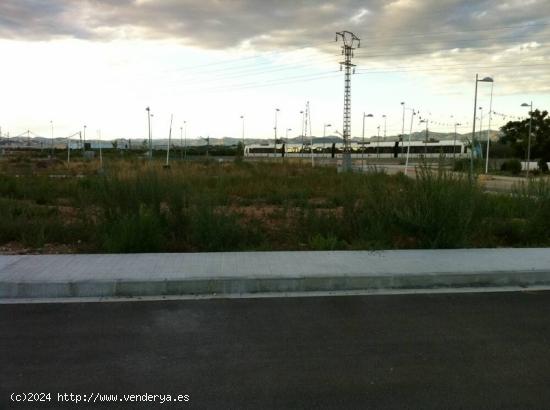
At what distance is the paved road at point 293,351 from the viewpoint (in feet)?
13.1

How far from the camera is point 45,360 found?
454 centimetres

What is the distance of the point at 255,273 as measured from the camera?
22.9 feet

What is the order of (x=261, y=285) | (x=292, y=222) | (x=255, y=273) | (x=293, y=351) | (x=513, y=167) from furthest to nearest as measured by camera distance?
(x=513, y=167)
(x=292, y=222)
(x=255, y=273)
(x=261, y=285)
(x=293, y=351)

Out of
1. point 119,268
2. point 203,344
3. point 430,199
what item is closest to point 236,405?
point 203,344

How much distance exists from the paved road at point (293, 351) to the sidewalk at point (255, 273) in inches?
15.9

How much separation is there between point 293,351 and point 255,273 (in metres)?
2.27

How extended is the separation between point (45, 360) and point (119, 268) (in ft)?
9.01

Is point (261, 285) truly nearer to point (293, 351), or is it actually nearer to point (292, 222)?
point (293, 351)

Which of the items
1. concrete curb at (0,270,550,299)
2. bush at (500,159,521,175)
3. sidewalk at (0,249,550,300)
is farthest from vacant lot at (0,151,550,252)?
bush at (500,159,521,175)

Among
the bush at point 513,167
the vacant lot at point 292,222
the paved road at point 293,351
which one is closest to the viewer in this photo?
the paved road at point 293,351

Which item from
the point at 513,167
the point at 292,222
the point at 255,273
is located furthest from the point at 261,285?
the point at 513,167

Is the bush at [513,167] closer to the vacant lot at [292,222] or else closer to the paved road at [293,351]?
the vacant lot at [292,222]

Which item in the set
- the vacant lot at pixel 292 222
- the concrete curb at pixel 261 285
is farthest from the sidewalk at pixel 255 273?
the vacant lot at pixel 292 222

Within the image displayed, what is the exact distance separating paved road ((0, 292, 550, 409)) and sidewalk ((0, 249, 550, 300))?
1.33 ft
